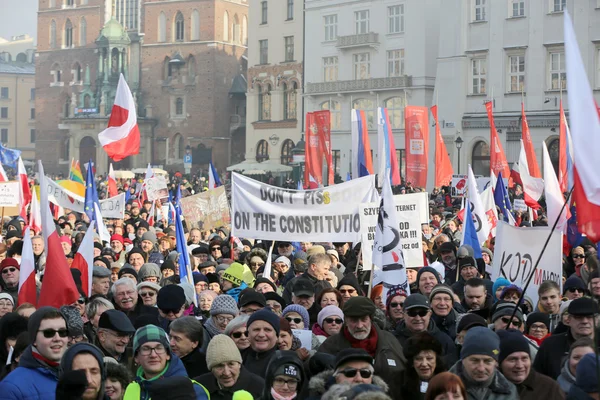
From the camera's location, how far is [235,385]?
21.1 ft

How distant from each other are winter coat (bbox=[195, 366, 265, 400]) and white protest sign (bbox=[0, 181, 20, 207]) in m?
12.1

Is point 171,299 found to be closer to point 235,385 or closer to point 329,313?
point 329,313

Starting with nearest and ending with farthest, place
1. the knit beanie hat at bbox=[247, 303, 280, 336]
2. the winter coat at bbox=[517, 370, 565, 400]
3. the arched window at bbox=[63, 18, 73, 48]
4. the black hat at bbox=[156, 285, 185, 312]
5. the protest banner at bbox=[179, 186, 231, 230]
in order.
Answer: the winter coat at bbox=[517, 370, 565, 400] → the knit beanie hat at bbox=[247, 303, 280, 336] → the black hat at bbox=[156, 285, 185, 312] → the protest banner at bbox=[179, 186, 231, 230] → the arched window at bbox=[63, 18, 73, 48]

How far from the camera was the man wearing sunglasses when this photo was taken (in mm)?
5738

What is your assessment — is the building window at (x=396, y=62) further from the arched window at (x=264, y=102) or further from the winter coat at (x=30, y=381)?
the winter coat at (x=30, y=381)

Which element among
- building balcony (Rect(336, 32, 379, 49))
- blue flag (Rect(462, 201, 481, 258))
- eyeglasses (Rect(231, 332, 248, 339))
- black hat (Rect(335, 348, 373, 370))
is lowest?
eyeglasses (Rect(231, 332, 248, 339))

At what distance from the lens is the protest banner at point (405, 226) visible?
11910 millimetres

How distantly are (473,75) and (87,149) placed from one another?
4295 centimetres

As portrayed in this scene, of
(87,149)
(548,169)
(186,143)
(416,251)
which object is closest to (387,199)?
(416,251)

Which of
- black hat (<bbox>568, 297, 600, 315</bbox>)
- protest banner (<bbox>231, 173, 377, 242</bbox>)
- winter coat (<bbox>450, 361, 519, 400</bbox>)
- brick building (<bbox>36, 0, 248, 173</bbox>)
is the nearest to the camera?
winter coat (<bbox>450, 361, 519, 400</bbox>)

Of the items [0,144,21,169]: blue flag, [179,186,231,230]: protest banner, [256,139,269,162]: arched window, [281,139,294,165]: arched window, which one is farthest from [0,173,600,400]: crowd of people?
[256,139,269,162]: arched window

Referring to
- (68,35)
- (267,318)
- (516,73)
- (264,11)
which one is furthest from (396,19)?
(267,318)

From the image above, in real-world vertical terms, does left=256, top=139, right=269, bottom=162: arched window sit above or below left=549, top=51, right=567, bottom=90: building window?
below

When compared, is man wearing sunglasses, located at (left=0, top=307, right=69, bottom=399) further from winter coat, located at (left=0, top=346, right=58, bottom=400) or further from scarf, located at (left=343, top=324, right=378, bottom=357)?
scarf, located at (left=343, top=324, right=378, bottom=357)
